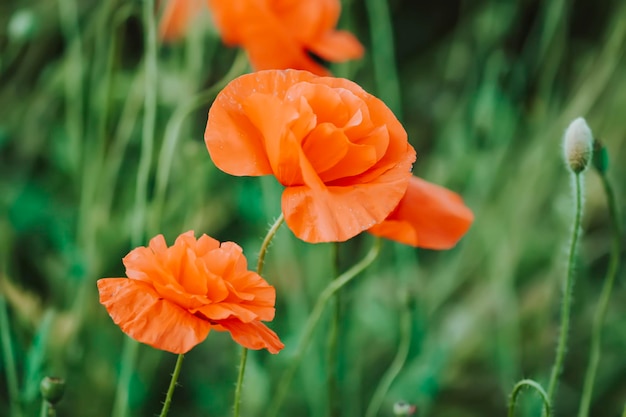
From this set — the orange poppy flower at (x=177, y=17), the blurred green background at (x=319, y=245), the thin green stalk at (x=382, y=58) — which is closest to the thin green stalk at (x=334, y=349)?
the blurred green background at (x=319, y=245)

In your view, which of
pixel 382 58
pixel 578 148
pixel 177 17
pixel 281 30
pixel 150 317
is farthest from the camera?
pixel 382 58

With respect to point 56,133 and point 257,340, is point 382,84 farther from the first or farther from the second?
point 257,340

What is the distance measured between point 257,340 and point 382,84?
0.86 metres

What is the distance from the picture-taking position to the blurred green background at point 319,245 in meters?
0.94

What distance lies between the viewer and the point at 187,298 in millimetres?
458

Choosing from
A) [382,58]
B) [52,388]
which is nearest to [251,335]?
[52,388]

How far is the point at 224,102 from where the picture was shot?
0.53 metres

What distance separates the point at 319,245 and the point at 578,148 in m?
0.58

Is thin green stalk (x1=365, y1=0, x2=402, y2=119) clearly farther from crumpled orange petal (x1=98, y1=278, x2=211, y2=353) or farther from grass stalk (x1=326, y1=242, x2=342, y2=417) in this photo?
crumpled orange petal (x1=98, y1=278, x2=211, y2=353)

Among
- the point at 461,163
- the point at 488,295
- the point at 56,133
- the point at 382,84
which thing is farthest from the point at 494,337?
the point at 56,133

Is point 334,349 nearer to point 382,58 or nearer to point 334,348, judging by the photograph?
point 334,348

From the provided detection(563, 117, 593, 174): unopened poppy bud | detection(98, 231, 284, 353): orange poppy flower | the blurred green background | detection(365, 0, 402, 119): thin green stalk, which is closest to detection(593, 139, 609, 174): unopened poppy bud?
detection(563, 117, 593, 174): unopened poppy bud

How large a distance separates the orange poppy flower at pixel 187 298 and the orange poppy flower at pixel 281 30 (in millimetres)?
373

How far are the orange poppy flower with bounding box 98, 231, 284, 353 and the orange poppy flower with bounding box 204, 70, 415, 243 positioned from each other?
0.15 ft
